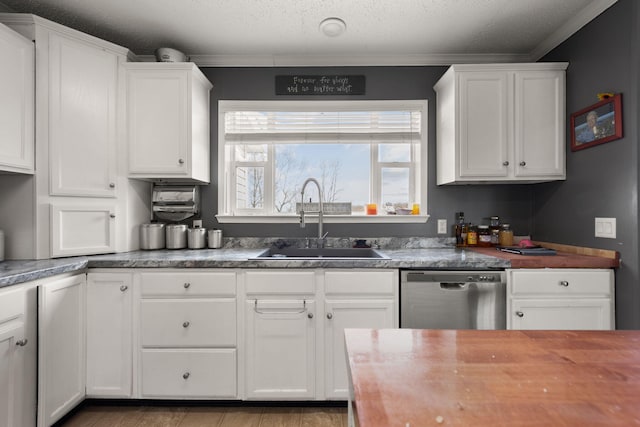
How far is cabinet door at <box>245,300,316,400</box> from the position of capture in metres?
1.94

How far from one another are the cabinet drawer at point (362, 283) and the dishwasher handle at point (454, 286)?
0.99 feet

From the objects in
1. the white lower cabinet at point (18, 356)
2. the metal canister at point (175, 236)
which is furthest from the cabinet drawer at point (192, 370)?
the metal canister at point (175, 236)

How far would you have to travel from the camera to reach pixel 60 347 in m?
1.75

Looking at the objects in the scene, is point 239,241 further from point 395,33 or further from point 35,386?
point 395,33

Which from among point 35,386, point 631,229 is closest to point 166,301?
point 35,386

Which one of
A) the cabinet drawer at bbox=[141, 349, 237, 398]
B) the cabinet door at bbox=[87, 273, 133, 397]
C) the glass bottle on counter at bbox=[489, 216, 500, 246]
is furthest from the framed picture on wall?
the cabinet door at bbox=[87, 273, 133, 397]

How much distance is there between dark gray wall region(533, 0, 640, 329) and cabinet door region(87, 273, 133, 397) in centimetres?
297

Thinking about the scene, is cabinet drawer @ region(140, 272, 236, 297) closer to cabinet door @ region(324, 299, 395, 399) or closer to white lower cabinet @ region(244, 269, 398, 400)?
white lower cabinet @ region(244, 269, 398, 400)

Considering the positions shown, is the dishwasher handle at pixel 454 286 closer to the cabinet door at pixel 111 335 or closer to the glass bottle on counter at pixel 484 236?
the glass bottle on counter at pixel 484 236

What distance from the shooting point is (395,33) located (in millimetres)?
2309

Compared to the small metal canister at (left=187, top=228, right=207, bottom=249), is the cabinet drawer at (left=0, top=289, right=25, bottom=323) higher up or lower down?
lower down

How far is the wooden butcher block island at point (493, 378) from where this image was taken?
1.58 ft

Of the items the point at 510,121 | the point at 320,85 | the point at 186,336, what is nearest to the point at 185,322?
the point at 186,336

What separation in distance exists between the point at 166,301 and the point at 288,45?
207 centimetres
